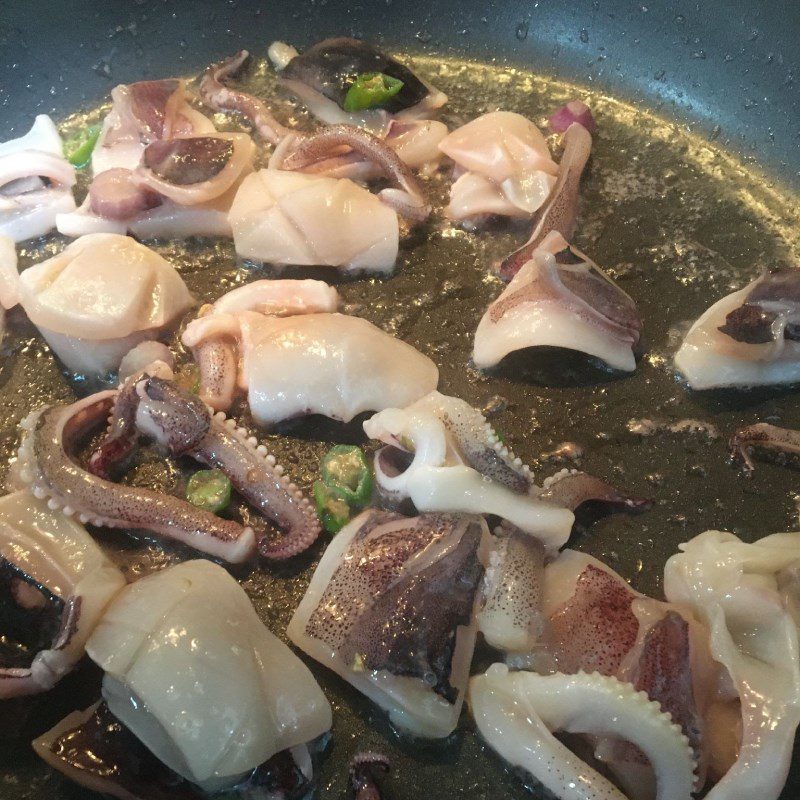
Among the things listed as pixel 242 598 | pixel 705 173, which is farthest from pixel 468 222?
pixel 242 598

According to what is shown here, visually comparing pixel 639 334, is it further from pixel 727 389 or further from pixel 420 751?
pixel 420 751

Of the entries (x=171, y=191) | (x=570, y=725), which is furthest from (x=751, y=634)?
(x=171, y=191)

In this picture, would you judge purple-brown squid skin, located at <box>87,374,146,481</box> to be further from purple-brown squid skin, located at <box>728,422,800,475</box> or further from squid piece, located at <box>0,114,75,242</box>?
purple-brown squid skin, located at <box>728,422,800,475</box>

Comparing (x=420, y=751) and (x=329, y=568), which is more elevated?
(x=329, y=568)

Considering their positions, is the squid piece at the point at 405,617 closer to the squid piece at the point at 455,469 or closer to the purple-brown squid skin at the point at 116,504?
the squid piece at the point at 455,469

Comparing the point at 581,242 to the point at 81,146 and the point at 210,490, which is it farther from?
the point at 81,146
